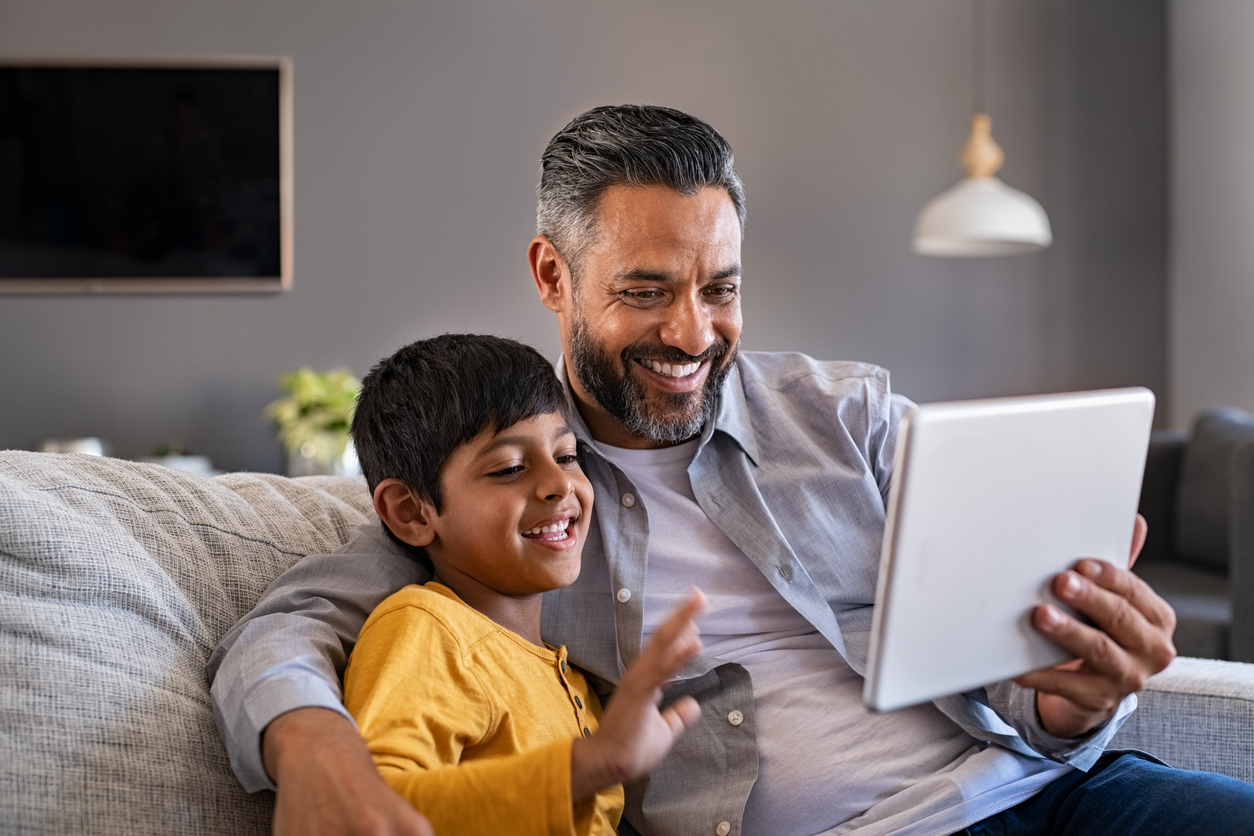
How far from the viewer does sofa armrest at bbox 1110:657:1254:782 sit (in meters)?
1.21

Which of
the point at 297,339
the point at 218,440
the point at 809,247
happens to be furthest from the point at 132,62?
the point at 809,247

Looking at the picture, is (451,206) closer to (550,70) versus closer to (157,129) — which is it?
(550,70)

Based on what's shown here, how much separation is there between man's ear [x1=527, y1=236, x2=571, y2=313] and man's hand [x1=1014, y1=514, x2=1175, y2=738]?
76 cm

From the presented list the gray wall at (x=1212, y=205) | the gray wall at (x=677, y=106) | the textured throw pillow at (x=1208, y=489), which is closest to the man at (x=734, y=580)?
the textured throw pillow at (x=1208, y=489)

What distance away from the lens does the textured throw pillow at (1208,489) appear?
3.12m

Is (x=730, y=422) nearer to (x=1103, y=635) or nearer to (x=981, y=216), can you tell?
(x=1103, y=635)

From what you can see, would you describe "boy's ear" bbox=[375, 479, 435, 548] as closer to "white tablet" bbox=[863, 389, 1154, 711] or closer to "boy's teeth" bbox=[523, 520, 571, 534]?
"boy's teeth" bbox=[523, 520, 571, 534]

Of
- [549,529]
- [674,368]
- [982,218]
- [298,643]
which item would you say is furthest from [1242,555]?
[298,643]

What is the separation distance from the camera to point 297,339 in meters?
3.94

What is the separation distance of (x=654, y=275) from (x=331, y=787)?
73cm

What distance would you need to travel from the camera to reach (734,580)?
1.27 meters

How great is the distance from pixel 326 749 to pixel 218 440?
11.2ft

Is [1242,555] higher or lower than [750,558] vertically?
lower

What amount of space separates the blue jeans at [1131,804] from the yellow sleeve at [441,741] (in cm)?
53
